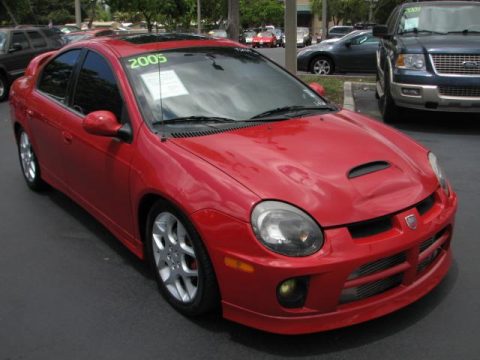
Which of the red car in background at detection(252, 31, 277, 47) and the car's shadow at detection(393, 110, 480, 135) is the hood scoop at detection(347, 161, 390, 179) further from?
the red car in background at detection(252, 31, 277, 47)

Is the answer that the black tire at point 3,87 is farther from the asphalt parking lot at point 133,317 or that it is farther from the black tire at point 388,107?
the asphalt parking lot at point 133,317

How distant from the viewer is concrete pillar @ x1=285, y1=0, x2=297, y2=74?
9.01m

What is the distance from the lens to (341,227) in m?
2.78

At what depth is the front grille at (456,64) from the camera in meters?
7.52

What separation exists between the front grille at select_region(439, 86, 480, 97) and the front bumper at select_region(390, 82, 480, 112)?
0.04 meters

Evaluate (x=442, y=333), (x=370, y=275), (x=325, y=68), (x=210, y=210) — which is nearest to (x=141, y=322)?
(x=210, y=210)

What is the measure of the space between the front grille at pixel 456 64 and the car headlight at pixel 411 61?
0.16 meters

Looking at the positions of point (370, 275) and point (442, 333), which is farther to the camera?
point (442, 333)

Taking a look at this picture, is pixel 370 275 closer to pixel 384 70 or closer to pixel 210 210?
pixel 210 210

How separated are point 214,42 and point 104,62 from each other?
87cm

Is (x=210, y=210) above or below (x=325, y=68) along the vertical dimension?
above

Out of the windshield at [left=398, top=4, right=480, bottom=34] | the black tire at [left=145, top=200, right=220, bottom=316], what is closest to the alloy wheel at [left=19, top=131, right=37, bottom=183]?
the black tire at [left=145, top=200, right=220, bottom=316]

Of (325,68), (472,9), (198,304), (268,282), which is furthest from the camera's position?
(325,68)

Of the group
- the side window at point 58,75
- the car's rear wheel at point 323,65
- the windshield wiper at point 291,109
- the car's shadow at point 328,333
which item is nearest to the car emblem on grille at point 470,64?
the windshield wiper at point 291,109
